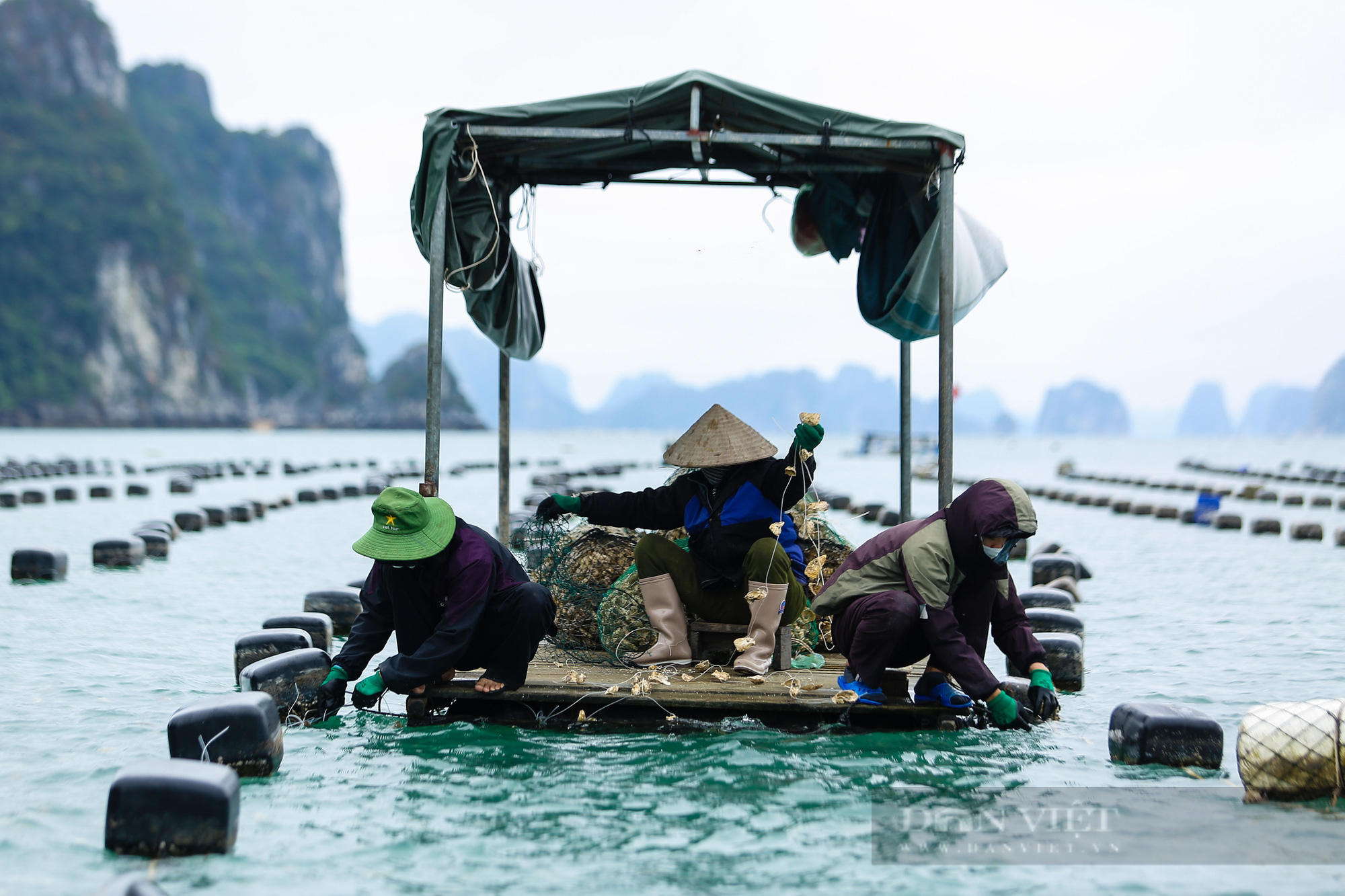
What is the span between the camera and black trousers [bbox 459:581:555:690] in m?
5.84

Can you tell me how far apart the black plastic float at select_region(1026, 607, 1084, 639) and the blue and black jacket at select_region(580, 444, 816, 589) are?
3048 mm

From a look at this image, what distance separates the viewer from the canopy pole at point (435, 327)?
6.88m

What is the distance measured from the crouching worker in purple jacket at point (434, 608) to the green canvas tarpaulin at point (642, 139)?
2.33 m

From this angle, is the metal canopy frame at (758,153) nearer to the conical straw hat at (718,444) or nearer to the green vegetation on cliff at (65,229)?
the conical straw hat at (718,444)

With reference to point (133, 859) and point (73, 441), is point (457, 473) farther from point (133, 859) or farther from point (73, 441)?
point (73, 441)

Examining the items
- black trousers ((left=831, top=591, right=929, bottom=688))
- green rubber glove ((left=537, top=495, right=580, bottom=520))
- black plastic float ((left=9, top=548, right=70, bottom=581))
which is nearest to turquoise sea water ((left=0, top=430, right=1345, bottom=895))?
black trousers ((left=831, top=591, right=929, bottom=688))

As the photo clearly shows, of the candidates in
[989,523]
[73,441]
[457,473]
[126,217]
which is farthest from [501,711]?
[126,217]

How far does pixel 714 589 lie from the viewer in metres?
6.57

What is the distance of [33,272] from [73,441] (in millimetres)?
32552

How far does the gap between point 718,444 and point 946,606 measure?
1.66 m

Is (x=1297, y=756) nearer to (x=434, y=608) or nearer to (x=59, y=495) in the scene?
(x=434, y=608)

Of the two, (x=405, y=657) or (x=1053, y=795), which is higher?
(x=405, y=657)

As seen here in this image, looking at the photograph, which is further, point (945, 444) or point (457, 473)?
point (457, 473)

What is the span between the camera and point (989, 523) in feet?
17.4
